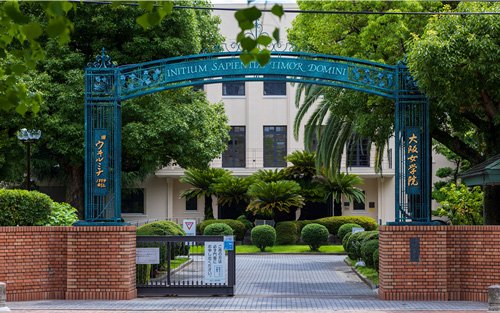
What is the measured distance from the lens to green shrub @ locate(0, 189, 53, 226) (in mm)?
18031

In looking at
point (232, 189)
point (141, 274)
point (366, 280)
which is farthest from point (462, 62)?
A: point (232, 189)

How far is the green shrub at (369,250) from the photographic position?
2481cm

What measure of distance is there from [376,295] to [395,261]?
1756 mm

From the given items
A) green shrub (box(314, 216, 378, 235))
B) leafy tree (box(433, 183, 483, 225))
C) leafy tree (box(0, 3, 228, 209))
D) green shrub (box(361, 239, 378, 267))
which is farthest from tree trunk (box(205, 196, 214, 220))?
green shrub (box(361, 239, 378, 267))

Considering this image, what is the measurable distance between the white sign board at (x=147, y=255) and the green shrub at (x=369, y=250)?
8196 millimetres

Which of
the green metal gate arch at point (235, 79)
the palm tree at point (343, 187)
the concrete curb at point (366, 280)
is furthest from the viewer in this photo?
the palm tree at point (343, 187)

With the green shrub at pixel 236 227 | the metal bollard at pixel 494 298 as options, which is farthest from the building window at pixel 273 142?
the metal bollard at pixel 494 298

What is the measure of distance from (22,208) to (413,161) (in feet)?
27.6

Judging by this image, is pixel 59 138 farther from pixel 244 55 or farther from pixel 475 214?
pixel 244 55

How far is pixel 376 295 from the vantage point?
19.1 m

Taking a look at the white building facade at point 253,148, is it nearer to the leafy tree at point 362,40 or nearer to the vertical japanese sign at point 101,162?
the leafy tree at point 362,40

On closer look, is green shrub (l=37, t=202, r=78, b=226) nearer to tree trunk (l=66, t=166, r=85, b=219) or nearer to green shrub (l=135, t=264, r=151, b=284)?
green shrub (l=135, t=264, r=151, b=284)

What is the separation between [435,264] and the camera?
17562 millimetres

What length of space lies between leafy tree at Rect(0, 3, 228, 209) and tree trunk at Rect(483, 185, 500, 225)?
40.2ft
